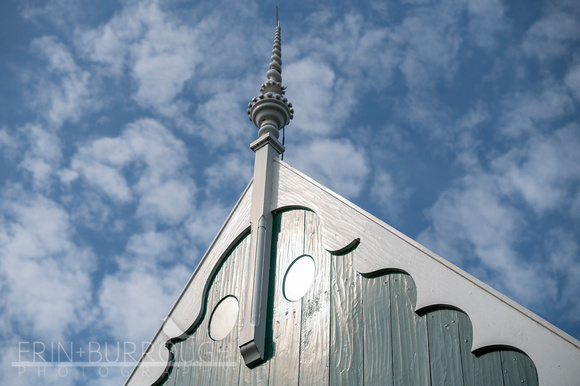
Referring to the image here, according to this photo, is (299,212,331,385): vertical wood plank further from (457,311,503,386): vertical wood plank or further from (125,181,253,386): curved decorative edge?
(457,311,503,386): vertical wood plank

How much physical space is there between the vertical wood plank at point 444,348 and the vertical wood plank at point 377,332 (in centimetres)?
32

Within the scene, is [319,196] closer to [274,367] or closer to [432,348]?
[274,367]

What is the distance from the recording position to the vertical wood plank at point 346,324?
496 centimetres

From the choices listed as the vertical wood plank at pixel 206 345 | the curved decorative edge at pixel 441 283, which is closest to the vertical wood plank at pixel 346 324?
the curved decorative edge at pixel 441 283

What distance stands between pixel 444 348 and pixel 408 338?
0.29 metres

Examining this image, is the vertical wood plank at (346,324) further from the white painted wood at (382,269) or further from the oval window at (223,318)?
the oval window at (223,318)

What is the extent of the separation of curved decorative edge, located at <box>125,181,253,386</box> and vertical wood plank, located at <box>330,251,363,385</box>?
1318 mm

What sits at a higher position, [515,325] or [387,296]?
[387,296]

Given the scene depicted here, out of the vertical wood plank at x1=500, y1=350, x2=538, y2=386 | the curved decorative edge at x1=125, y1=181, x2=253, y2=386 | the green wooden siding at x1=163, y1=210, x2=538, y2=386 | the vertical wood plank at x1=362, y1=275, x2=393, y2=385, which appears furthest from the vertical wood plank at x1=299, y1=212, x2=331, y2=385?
the vertical wood plank at x1=500, y1=350, x2=538, y2=386

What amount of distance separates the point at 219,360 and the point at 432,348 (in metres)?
2.04

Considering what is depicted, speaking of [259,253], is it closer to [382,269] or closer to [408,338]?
[382,269]

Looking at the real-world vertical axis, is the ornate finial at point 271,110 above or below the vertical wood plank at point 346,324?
above

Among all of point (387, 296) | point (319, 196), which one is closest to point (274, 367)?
point (387, 296)

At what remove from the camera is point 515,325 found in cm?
430
